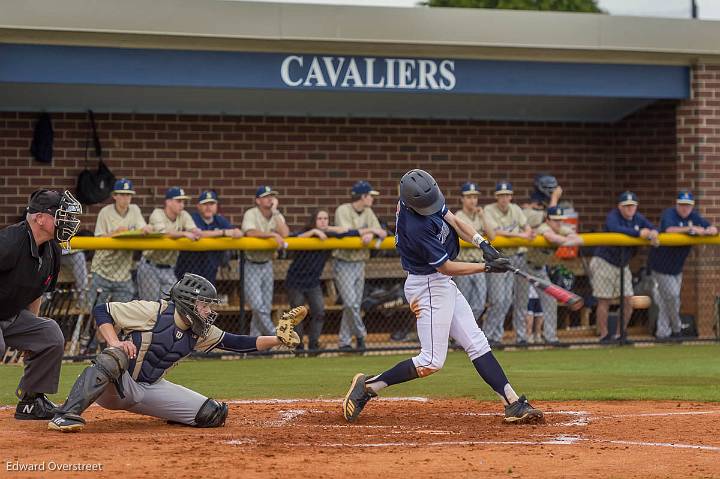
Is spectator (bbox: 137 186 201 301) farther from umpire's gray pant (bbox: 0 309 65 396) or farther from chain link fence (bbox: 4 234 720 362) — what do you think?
umpire's gray pant (bbox: 0 309 65 396)

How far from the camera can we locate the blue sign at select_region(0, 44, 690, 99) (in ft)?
46.1

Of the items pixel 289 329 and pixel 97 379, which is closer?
pixel 97 379

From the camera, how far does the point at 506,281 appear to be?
13859 mm

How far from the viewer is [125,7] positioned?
14.0 m

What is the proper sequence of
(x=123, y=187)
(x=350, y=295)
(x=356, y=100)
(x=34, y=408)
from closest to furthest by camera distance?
1. (x=34, y=408)
2. (x=123, y=187)
3. (x=350, y=295)
4. (x=356, y=100)

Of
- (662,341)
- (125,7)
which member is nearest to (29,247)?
(125,7)

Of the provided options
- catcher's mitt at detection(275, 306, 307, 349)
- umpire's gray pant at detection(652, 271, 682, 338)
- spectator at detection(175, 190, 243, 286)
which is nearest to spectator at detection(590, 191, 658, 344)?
umpire's gray pant at detection(652, 271, 682, 338)

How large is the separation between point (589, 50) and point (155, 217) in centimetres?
644

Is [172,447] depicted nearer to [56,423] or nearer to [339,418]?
[56,423]

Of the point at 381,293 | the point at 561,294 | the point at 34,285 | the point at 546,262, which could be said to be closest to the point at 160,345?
the point at 34,285

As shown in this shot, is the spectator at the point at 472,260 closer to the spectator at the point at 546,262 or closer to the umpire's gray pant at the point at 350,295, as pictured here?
the spectator at the point at 546,262

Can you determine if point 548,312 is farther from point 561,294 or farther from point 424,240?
point 424,240

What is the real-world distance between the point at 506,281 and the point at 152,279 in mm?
4073

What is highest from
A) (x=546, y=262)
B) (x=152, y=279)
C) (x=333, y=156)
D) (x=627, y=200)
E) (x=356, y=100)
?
(x=356, y=100)
